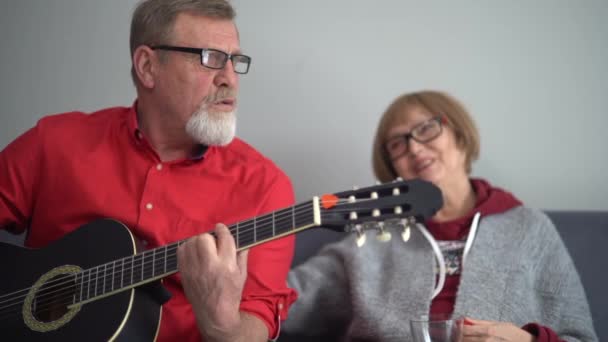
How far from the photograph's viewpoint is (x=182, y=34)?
56.5 inches

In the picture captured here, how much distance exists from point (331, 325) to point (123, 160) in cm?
85

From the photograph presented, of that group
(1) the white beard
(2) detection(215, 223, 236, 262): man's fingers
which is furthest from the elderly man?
(2) detection(215, 223, 236, 262): man's fingers

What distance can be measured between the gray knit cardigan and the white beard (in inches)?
22.6

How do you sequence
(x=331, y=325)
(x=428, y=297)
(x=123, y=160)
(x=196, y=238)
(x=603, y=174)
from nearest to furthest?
(x=196, y=238) → (x=123, y=160) → (x=428, y=297) → (x=331, y=325) → (x=603, y=174)

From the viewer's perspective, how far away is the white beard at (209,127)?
1.38 metres

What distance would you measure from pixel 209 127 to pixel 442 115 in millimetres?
794

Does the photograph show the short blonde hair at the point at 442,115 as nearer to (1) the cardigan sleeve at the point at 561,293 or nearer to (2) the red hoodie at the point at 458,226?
(2) the red hoodie at the point at 458,226

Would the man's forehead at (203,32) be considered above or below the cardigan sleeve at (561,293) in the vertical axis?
above

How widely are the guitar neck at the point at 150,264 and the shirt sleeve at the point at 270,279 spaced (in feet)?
0.86

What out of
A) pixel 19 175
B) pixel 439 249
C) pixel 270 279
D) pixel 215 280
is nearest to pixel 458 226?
pixel 439 249

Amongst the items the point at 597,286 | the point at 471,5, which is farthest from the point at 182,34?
the point at 597,286

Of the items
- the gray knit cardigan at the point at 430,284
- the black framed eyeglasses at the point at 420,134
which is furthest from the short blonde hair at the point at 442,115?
the gray knit cardigan at the point at 430,284

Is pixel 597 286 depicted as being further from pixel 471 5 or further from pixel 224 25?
pixel 224 25

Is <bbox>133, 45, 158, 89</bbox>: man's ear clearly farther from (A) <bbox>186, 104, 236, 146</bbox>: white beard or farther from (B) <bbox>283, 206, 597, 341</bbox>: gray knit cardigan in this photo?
(B) <bbox>283, 206, 597, 341</bbox>: gray knit cardigan
